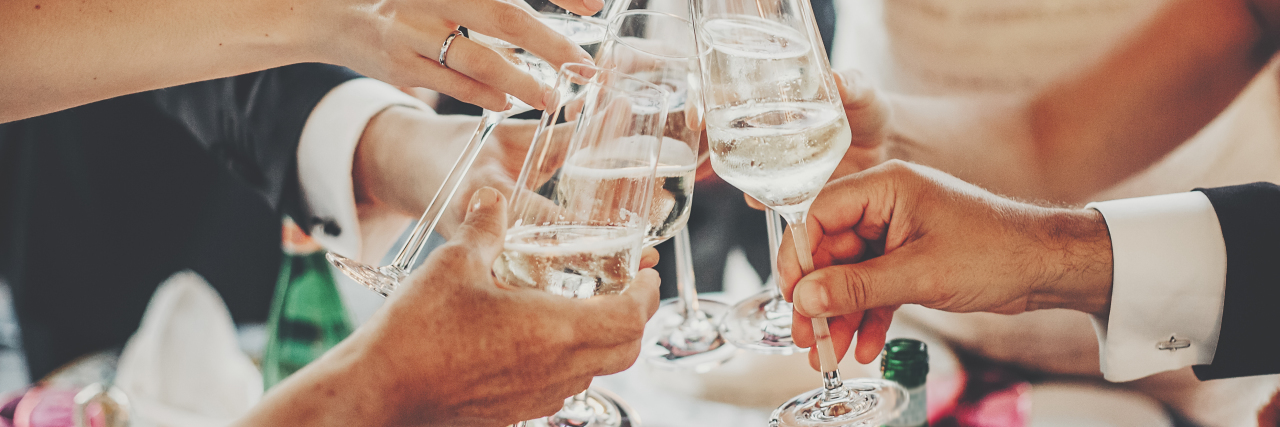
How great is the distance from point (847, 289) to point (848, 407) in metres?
0.13

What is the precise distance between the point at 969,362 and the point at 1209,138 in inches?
27.3

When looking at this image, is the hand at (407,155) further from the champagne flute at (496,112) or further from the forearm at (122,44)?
the forearm at (122,44)

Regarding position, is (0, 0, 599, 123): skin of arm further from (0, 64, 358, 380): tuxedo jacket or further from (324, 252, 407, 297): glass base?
(0, 64, 358, 380): tuxedo jacket

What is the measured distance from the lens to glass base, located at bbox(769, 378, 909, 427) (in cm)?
77

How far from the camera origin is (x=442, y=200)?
0.94 meters

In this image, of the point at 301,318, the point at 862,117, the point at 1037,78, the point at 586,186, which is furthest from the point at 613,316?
the point at 1037,78

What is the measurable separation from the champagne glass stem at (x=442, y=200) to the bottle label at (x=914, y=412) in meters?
0.57

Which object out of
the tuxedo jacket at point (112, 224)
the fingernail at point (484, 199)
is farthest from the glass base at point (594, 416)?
the tuxedo jacket at point (112, 224)

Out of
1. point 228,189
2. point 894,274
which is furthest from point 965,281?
point 228,189

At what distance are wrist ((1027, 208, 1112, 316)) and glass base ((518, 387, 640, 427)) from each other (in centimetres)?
53

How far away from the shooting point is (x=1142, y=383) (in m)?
1.38

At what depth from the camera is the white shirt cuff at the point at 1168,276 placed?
36.9 inches

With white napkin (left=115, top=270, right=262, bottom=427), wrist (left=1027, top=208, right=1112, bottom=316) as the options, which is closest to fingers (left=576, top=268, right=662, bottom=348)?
wrist (left=1027, top=208, right=1112, bottom=316)

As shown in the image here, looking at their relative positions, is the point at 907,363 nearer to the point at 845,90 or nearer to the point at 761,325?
the point at 761,325
